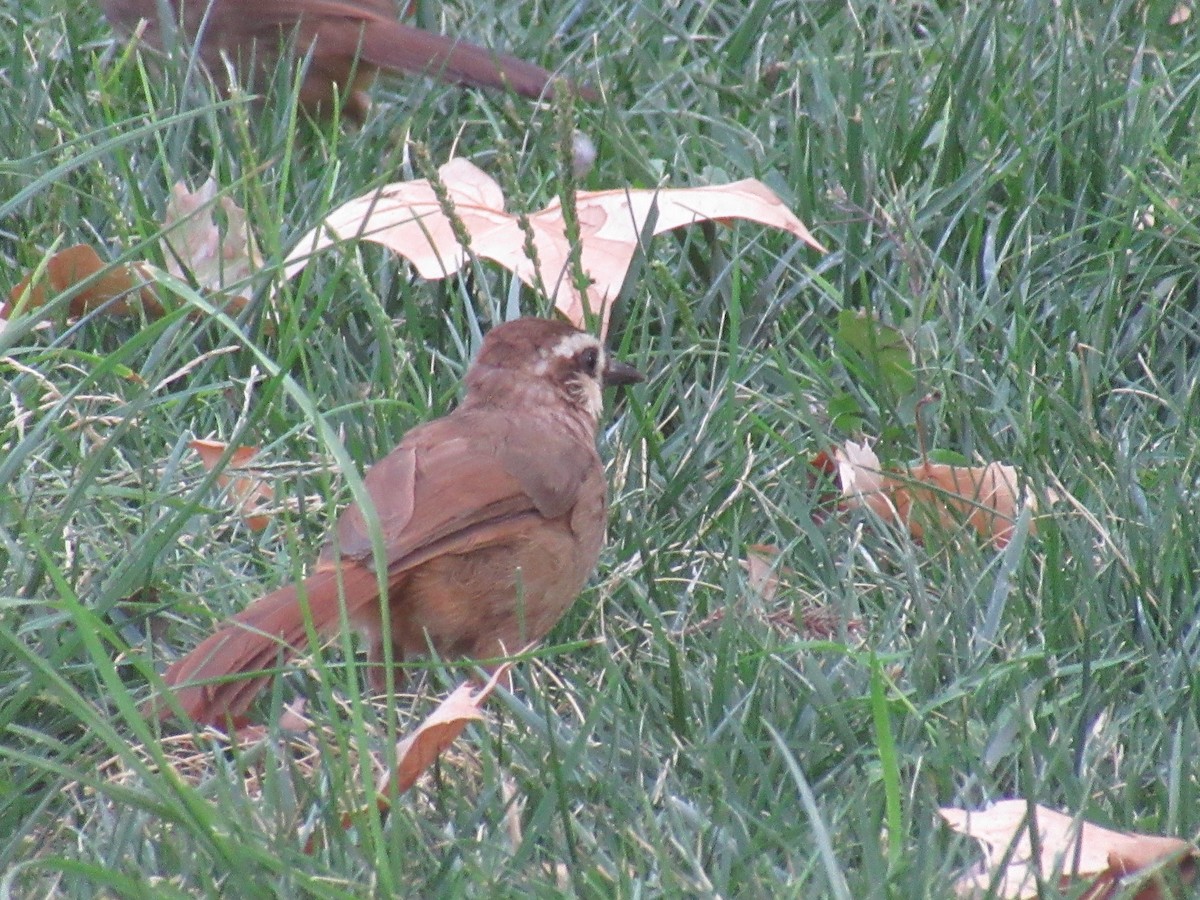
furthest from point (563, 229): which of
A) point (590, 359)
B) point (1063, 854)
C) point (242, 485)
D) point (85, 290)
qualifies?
point (1063, 854)

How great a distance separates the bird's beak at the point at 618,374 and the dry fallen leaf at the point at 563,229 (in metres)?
0.16

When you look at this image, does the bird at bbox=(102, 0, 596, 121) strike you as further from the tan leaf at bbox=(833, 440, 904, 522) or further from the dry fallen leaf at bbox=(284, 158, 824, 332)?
the tan leaf at bbox=(833, 440, 904, 522)

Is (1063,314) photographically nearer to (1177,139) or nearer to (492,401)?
(1177,139)

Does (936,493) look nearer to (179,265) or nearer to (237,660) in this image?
(237,660)

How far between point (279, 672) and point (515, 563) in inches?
39.6

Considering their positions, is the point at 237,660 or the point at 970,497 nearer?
the point at 237,660

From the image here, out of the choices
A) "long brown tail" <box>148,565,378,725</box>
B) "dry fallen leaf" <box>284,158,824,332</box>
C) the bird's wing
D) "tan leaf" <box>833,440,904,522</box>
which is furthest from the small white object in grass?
"long brown tail" <box>148,565,378,725</box>

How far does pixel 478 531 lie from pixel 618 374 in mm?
644

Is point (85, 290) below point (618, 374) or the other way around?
the other way around

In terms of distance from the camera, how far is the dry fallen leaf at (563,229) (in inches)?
196

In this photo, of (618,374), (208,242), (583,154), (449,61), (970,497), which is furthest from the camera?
(449,61)

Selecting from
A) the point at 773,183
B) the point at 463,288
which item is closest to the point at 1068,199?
the point at 773,183

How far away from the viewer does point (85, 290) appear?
471 cm

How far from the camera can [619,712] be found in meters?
3.72
